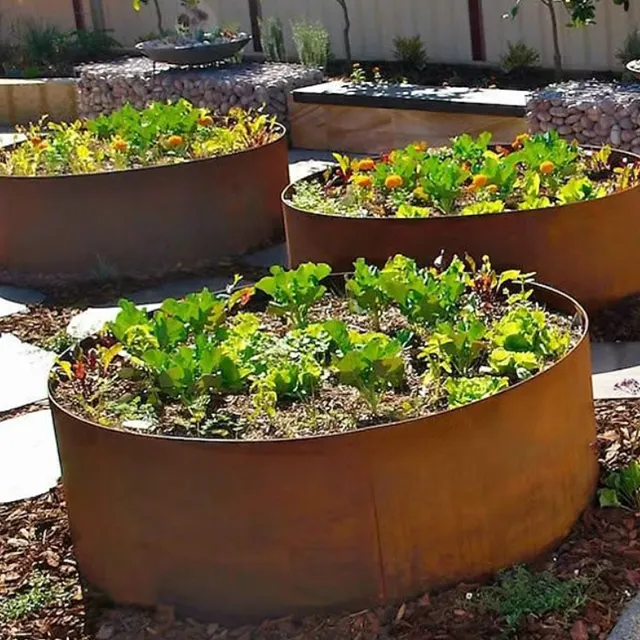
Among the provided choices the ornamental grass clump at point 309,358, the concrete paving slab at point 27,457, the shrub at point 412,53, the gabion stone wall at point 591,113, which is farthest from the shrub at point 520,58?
the ornamental grass clump at point 309,358

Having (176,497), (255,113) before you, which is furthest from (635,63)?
(176,497)

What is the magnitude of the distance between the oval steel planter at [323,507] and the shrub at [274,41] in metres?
8.86

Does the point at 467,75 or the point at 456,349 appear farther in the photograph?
the point at 467,75

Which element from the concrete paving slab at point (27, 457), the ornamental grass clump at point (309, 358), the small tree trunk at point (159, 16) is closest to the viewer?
the ornamental grass clump at point (309, 358)

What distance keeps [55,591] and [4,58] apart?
1201 cm

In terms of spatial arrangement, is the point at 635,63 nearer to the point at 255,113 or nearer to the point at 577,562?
the point at 255,113

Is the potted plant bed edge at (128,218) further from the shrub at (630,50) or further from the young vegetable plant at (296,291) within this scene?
the shrub at (630,50)

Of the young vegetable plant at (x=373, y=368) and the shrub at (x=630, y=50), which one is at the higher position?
the shrub at (x=630, y=50)

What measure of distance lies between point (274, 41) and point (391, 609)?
30.3 feet

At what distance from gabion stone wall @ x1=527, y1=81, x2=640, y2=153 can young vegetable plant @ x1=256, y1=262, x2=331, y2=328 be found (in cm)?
415

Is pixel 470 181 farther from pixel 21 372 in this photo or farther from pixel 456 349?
pixel 456 349

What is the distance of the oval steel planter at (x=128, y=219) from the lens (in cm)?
705


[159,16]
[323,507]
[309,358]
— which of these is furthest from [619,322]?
[159,16]

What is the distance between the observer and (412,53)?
1120 cm
